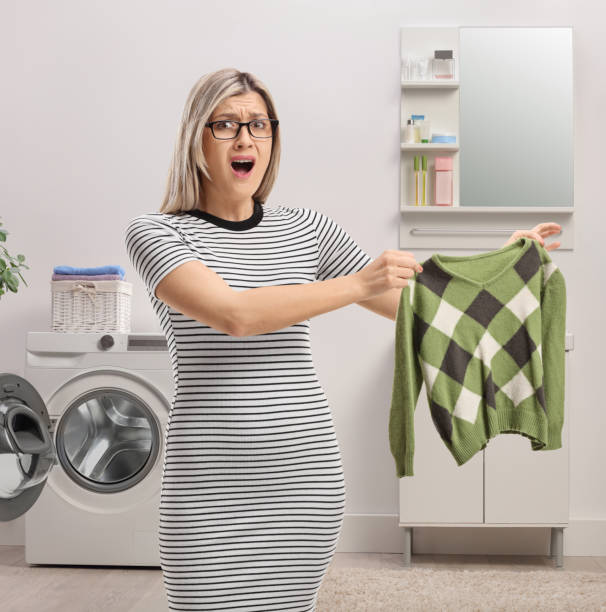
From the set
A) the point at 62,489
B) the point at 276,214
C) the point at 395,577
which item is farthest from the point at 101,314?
the point at 276,214

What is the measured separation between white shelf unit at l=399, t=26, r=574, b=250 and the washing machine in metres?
1.19

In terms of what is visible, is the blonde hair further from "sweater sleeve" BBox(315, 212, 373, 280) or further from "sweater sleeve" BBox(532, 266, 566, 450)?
"sweater sleeve" BBox(532, 266, 566, 450)

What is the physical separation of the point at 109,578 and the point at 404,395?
6.11 ft

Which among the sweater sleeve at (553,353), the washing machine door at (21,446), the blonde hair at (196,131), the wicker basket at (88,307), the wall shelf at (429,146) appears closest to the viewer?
the blonde hair at (196,131)

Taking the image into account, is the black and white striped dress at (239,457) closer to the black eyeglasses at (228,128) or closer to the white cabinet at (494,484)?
the black eyeglasses at (228,128)

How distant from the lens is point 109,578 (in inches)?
104

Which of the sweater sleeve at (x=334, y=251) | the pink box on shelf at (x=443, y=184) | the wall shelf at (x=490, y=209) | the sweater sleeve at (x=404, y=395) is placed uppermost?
the pink box on shelf at (x=443, y=184)

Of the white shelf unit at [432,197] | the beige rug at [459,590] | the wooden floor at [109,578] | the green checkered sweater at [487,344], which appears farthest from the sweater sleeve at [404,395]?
the white shelf unit at [432,197]

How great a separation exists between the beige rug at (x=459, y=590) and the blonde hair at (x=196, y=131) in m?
1.62

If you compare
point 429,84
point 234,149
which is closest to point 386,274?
point 234,149

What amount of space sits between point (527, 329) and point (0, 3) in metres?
2.90

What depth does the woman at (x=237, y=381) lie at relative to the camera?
111cm

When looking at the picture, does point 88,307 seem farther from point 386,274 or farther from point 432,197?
point 386,274

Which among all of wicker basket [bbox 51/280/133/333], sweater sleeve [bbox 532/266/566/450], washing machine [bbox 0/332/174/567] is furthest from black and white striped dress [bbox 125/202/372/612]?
wicker basket [bbox 51/280/133/333]
